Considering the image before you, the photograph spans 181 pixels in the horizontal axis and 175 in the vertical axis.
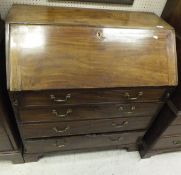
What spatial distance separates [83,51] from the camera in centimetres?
101

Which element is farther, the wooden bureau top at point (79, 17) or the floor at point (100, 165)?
the floor at point (100, 165)

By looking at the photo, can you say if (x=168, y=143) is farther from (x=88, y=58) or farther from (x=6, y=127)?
(x=6, y=127)

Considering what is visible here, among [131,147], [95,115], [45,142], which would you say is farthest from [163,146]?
[45,142]

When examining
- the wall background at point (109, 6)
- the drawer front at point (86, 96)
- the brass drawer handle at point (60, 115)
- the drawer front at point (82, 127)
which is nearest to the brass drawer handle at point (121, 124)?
the drawer front at point (82, 127)

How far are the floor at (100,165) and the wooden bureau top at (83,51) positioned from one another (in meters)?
0.79

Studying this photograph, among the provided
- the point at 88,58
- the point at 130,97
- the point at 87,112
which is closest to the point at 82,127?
the point at 87,112

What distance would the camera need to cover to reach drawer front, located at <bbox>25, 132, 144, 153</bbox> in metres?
1.33

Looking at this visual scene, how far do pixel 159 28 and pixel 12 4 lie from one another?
839mm

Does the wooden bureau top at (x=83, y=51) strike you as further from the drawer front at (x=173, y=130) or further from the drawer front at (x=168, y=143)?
the drawer front at (x=168, y=143)

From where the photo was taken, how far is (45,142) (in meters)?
1.32

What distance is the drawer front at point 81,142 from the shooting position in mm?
1327

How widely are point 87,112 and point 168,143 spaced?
2.52 feet

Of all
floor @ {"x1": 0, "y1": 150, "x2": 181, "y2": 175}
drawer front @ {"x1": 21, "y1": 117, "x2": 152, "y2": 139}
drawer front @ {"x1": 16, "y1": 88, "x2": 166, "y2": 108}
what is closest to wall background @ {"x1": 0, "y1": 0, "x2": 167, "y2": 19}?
drawer front @ {"x1": 16, "y1": 88, "x2": 166, "y2": 108}

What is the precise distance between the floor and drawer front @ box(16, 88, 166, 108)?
663 mm
